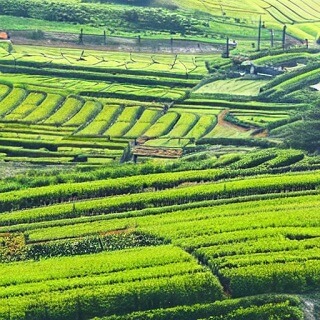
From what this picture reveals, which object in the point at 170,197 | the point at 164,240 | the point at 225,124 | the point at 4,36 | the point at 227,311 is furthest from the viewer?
the point at 4,36

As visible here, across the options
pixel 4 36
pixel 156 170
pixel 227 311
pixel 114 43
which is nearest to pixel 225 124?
pixel 156 170

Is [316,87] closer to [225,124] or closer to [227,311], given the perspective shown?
[225,124]

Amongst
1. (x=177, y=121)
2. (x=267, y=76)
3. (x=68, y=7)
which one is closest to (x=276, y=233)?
(x=177, y=121)

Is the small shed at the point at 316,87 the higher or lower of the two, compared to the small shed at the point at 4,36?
lower

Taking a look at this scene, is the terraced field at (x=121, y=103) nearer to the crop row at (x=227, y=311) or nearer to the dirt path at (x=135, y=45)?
the dirt path at (x=135, y=45)

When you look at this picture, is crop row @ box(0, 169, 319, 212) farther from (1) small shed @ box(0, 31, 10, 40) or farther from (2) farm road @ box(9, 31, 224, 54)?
(1) small shed @ box(0, 31, 10, 40)

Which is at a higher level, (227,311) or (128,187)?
(128,187)

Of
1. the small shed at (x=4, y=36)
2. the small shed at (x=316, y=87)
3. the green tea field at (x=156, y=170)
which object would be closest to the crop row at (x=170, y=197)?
the green tea field at (x=156, y=170)

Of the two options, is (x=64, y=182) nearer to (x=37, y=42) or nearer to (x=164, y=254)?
(x=164, y=254)

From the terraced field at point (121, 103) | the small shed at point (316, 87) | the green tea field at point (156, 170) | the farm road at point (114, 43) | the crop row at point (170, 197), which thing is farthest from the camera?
the farm road at point (114, 43)

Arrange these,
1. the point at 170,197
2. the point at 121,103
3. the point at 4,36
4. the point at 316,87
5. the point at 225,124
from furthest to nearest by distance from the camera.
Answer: the point at 4,36
the point at 316,87
the point at 121,103
the point at 225,124
the point at 170,197

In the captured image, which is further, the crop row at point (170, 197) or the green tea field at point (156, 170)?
the crop row at point (170, 197)
